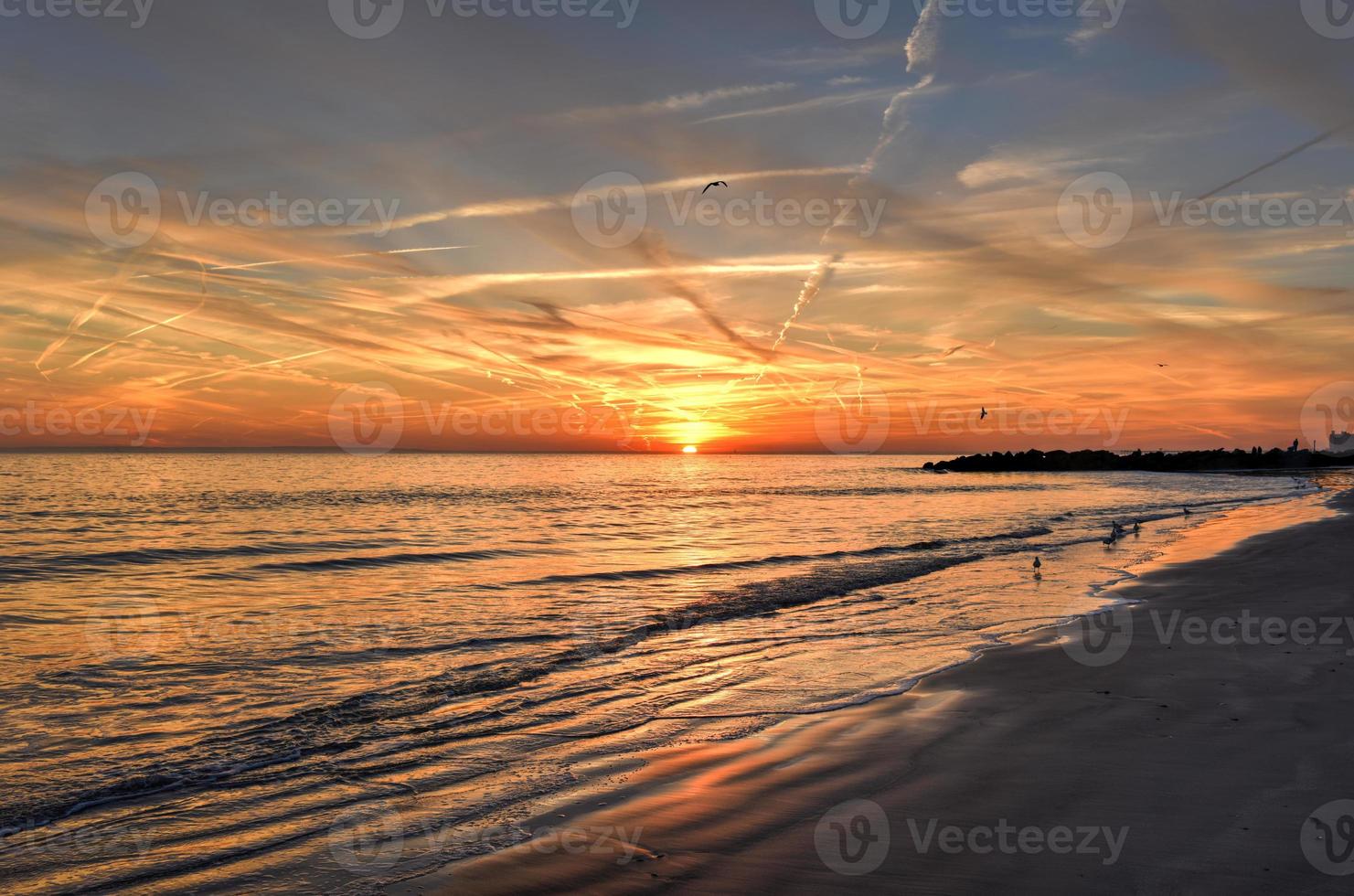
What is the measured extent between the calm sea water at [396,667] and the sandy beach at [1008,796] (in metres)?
0.80

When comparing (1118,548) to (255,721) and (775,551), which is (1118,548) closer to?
(775,551)

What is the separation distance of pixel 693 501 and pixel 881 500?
1526 centimetres

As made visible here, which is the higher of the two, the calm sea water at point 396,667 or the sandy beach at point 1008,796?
the sandy beach at point 1008,796

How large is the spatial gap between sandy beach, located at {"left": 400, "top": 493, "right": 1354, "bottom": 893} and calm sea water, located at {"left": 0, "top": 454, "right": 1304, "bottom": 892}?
31.6 inches

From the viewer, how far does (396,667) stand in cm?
1248

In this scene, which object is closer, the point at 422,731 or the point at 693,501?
the point at 422,731

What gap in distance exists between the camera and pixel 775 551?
29.1 m

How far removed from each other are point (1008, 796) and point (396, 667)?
945 centimetres

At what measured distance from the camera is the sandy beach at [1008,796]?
5.23 metres

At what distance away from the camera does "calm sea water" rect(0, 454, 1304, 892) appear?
21.5 feet

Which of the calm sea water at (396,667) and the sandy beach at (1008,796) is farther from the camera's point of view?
the calm sea water at (396,667)

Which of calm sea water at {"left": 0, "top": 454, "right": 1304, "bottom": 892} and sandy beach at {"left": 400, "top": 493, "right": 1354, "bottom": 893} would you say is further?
calm sea water at {"left": 0, "top": 454, "right": 1304, "bottom": 892}

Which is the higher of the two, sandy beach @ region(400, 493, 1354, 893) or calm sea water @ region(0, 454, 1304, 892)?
sandy beach @ region(400, 493, 1354, 893)

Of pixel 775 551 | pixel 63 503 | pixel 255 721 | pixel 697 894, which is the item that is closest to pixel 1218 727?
pixel 697 894
